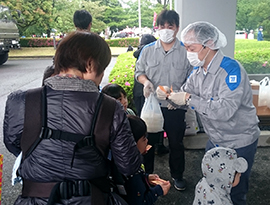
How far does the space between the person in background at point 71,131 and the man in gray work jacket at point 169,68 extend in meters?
1.63

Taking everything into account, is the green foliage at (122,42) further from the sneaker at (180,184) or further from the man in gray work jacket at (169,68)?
the sneaker at (180,184)

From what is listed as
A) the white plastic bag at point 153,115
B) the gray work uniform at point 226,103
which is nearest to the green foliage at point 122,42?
the white plastic bag at point 153,115

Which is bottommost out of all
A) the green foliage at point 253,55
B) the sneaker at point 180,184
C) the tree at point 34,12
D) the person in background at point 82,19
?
the sneaker at point 180,184

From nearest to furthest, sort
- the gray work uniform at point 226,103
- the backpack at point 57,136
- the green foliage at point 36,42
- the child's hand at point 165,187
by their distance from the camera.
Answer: the backpack at point 57,136 → the child's hand at point 165,187 → the gray work uniform at point 226,103 → the green foliage at point 36,42

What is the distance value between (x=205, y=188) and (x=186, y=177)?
1.46m

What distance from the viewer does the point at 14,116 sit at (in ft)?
4.28

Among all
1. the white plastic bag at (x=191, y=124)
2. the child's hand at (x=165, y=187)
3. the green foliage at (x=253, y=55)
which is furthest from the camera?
the green foliage at (x=253, y=55)

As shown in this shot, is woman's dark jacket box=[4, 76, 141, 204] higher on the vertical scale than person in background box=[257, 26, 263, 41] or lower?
lower

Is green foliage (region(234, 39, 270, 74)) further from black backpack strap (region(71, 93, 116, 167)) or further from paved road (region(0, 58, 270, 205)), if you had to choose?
black backpack strap (region(71, 93, 116, 167))

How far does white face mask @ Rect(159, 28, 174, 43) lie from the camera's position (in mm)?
2930

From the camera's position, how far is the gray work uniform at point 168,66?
2.95 metres

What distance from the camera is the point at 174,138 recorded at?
3.01m

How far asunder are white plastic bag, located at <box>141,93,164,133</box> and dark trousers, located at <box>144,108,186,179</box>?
8cm

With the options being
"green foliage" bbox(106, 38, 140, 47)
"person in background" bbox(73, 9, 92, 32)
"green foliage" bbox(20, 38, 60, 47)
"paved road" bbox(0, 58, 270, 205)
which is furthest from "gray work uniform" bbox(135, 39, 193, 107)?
"green foliage" bbox(20, 38, 60, 47)
